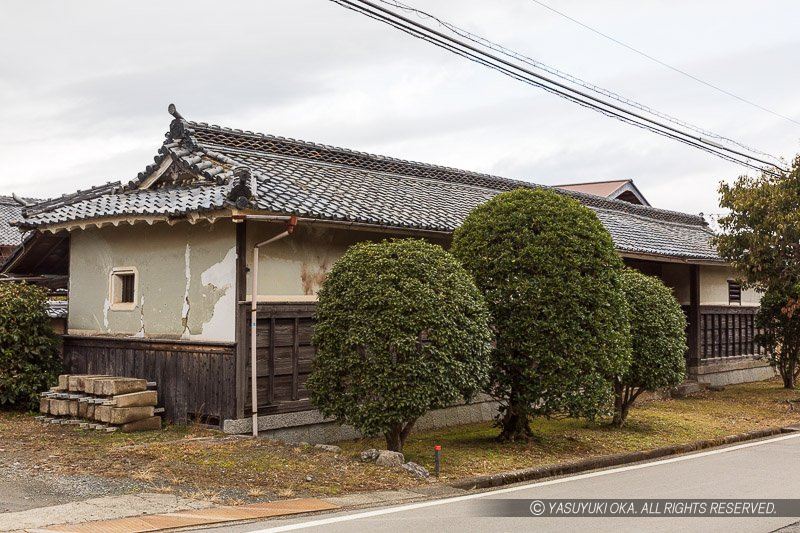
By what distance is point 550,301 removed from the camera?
11.2 m

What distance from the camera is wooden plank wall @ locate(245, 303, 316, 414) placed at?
1152 centimetres

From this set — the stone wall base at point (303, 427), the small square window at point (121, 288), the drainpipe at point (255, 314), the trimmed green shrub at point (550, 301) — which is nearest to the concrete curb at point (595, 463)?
the trimmed green shrub at point (550, 301)

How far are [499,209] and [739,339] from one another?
50.9 ft

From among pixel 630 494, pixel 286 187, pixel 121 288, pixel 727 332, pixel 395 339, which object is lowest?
pixel 630 494

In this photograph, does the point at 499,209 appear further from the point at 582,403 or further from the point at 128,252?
the point at 128,252

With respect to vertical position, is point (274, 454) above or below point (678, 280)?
below

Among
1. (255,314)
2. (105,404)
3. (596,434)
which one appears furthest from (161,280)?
(596,434)

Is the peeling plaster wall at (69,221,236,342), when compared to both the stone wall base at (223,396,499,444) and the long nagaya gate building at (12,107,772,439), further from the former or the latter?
the stone wall base at (223,396,499,444)

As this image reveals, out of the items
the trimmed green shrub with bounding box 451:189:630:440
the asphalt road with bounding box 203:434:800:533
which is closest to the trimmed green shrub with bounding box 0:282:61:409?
the trimmed green shrub with bounding box 451:189:630:440

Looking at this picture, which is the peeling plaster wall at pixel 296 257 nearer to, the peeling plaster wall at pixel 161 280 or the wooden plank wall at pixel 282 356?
the wooden plank wall at pixel 282 356

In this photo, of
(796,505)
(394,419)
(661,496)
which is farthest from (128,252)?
(796,505)

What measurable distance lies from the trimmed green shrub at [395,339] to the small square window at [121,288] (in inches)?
181

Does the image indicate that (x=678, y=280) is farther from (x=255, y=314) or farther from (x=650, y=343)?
(x=255, y=314)

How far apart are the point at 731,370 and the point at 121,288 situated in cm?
1803
